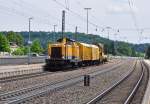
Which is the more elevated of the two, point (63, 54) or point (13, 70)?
point (63, 54)

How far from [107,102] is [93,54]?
154 ft

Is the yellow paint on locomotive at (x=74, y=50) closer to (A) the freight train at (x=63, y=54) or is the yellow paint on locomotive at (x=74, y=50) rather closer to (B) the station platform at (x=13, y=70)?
(A) the freight train at (x=63, y=54)

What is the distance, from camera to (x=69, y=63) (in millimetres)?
53906

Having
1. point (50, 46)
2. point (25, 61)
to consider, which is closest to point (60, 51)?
point (50, 46)

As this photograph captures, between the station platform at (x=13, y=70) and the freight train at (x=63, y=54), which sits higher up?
the freight train at (x=63, y=54)

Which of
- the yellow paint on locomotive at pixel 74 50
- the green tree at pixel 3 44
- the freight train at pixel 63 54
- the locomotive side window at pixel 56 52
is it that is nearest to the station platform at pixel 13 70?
the freight train at pixel 63 54

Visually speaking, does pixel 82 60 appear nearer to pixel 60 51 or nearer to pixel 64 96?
pixel 60 51

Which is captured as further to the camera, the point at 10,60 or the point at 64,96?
the point at 10,60

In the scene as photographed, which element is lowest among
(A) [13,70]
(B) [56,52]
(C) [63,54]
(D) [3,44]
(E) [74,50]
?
(A) [13,70]

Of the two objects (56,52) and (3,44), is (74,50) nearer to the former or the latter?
(56,52)

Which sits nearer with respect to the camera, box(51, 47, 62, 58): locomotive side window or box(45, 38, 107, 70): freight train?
box(45, 38, 107, 70): freight train

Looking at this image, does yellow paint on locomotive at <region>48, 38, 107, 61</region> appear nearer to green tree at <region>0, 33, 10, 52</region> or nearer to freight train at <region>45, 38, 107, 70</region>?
freight train at <region>45, 38, 107, 70</region>

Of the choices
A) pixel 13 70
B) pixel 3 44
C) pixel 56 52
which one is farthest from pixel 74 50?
pixel 3 44

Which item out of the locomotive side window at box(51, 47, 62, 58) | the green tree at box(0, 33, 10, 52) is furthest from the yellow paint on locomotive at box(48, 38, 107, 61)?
the green tree at box(0, 33, 10, 52)
